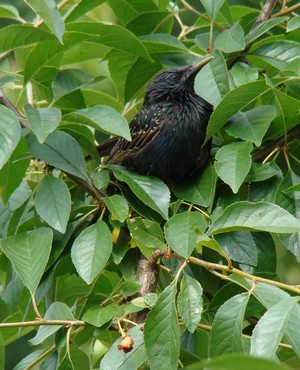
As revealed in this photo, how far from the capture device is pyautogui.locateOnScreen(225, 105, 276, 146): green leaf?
2242 mm

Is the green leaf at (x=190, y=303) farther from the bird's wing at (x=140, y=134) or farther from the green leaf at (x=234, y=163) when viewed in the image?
the bird's wing at (x=140, y=134)

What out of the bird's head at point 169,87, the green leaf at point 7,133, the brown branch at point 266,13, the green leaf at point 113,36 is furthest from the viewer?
the bird's head at point 169,87

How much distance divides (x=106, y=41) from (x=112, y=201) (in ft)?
1.56

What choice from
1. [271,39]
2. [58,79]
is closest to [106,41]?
[58,79]

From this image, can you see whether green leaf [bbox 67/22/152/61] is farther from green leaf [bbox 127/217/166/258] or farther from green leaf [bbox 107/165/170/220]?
green leaf [bbox 127/217/166/258]

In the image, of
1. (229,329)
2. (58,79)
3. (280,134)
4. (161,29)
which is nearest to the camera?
(229,329)

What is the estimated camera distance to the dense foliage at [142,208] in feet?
6.04

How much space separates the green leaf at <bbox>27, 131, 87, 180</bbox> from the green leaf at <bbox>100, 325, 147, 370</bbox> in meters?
0.55

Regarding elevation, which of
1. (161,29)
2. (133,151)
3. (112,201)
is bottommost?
(133,151)

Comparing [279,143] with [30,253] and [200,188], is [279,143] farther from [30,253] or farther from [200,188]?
[30,253]

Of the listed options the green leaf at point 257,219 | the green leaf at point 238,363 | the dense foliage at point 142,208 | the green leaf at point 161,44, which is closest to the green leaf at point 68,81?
the dense foliage at point 142,208

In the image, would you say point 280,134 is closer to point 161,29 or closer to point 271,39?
point 271,39

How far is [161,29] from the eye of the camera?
280 centimetres

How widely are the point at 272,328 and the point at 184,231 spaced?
17.4 inches
